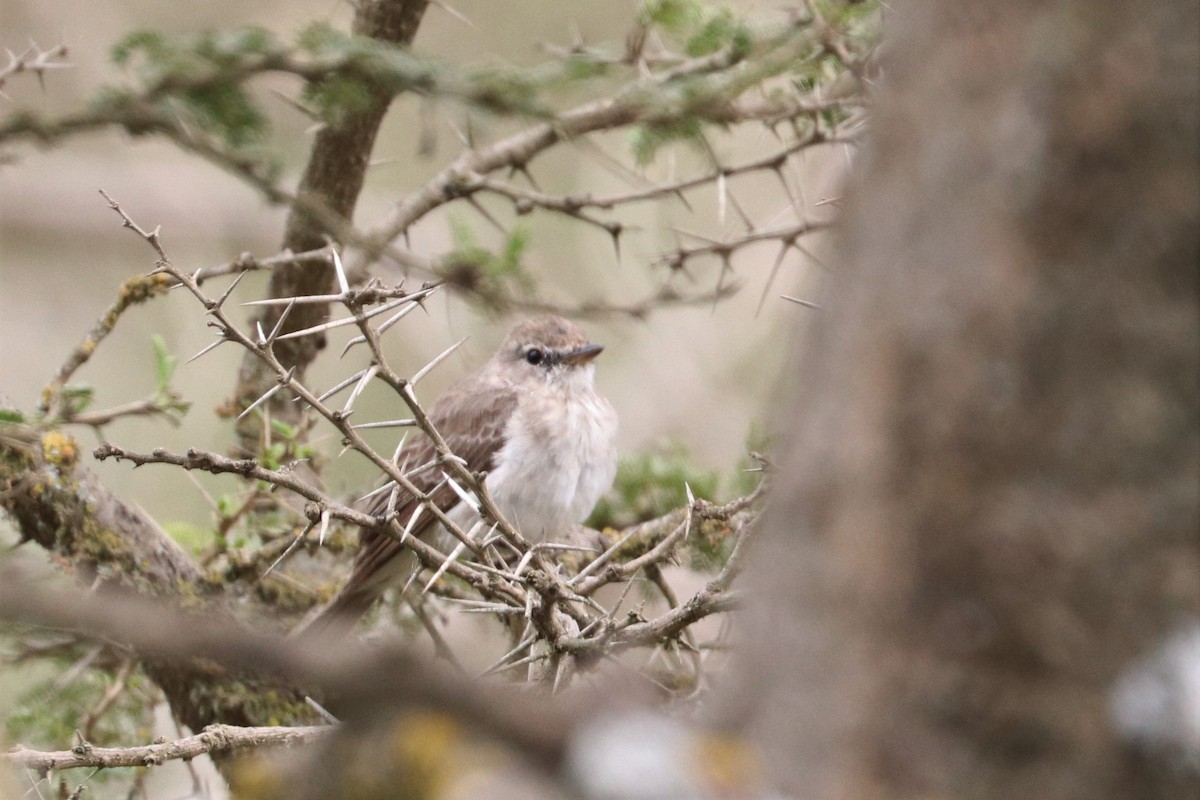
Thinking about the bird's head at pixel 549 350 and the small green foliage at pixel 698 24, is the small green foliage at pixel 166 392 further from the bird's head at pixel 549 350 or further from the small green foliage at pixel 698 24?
the bird's head at pixel 549 350

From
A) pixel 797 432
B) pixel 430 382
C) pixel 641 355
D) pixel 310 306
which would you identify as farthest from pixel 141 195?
pixel 797 432

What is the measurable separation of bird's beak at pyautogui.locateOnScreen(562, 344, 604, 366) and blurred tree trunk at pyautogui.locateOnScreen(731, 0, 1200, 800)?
535 cm

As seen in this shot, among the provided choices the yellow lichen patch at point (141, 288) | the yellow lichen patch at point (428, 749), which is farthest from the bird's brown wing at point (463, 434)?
the yellow lichen patch at point (428, 749)

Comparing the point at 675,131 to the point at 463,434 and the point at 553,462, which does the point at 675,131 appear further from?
the point at 463,434

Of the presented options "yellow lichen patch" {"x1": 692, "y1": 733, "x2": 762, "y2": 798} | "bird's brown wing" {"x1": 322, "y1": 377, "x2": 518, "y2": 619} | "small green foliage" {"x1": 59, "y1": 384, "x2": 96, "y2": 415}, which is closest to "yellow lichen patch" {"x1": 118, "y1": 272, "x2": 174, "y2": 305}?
"small green foliage" {"x1": 59, "y1": 384, "x2": 96, "y2": 415}

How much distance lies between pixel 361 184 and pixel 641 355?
459cm

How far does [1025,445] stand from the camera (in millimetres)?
1417

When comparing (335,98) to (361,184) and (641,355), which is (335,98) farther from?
(641,355)

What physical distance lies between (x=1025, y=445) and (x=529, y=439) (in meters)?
5.04

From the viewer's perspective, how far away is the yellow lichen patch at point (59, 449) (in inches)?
163

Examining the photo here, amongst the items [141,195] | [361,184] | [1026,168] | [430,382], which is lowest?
[1026,168]

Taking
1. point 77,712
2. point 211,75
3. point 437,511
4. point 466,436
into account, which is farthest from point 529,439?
point 211,75

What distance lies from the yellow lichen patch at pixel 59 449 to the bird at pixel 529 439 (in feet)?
4.53

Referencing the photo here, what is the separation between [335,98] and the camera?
2904mm
